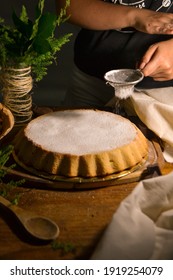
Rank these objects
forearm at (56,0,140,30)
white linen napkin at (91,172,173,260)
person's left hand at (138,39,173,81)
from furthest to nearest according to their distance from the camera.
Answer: forearm at (56,0,140,30) < person's left hand at (138,39,173,81) < white linen napkin at (91,172,173,260)

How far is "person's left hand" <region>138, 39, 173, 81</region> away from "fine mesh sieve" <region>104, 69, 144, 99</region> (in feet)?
0.13

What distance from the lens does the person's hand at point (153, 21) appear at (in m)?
1.46

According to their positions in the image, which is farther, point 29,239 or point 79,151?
point 79,151

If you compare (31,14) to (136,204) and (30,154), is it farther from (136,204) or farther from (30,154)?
(136,204)

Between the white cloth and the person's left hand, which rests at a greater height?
the person's left hand

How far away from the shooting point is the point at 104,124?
1309mm

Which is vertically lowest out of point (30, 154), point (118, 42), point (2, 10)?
point (2, 10)

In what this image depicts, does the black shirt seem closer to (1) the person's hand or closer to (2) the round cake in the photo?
(1) the person's hand

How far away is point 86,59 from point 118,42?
14cm

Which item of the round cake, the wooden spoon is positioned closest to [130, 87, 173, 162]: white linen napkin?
the round cake

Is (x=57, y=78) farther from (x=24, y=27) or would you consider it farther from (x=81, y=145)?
(x=81, y=145)

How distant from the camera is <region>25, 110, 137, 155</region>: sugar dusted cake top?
1.20 m
